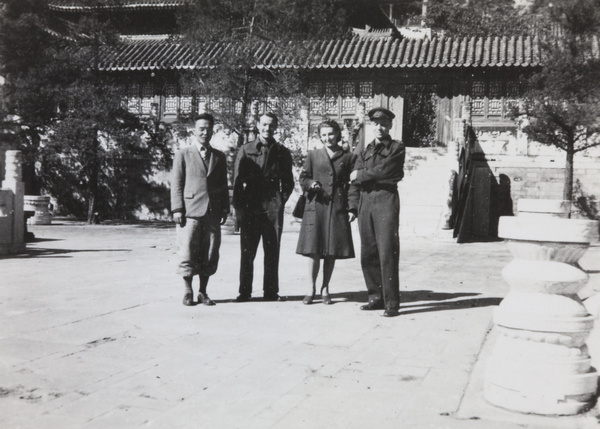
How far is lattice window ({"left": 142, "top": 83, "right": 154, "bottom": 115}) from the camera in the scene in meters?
20.1

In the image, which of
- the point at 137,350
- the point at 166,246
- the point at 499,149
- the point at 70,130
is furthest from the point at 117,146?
the point at 137,350

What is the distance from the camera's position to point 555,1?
489 inches

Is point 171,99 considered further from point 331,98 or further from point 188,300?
point 188,300

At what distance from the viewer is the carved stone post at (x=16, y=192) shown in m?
9.86

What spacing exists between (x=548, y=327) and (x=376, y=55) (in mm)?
15577

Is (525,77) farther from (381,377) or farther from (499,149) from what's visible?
(381,377)

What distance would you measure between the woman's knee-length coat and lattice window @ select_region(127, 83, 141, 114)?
48.9ft

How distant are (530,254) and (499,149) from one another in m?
14.9

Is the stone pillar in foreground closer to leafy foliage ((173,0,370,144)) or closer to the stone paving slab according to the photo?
the stone paving slab

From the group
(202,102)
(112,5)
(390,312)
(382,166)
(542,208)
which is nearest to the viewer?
(542,208)

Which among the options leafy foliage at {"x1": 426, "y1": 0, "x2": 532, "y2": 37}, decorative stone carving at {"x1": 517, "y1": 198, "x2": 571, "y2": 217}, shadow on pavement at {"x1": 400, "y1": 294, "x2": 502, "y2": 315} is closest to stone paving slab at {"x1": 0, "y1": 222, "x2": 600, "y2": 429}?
shadow on pavement at {"x1": 400, "y1": 294, "x2": 502, "y2": 315}

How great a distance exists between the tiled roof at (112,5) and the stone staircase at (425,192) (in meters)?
8.90

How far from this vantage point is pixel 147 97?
20125mm

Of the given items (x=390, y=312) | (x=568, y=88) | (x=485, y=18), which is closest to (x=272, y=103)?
(x=568, y=88)
